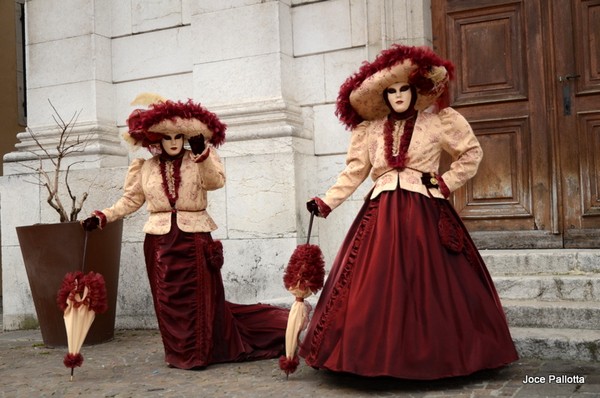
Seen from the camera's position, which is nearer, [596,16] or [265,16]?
[596,16]

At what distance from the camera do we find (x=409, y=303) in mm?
4117

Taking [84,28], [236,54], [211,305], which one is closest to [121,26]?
[84,28]

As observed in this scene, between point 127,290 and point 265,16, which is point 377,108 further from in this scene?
point 127,290

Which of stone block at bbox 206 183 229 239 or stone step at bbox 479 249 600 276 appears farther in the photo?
stone block at bbox 206 183 229 239

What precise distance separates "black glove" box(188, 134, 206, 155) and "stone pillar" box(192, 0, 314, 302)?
4.63 feet

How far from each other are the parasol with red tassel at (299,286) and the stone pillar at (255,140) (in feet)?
6.32

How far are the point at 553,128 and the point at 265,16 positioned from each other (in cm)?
263

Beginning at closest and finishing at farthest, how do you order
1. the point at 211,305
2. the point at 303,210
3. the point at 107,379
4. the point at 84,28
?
the point at 107,379
the point at 211,305
the point at 303,210
the point at 84,28

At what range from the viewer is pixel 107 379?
489cm

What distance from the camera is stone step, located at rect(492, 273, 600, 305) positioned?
522 centimetres

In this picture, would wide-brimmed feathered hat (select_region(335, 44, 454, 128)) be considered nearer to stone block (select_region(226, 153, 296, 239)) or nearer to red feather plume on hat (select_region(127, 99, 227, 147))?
red feather plume on hat (select_region(127, 99, 227, 147))

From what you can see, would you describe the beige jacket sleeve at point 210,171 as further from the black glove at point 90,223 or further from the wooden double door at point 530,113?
the wooden double door at point 530,113

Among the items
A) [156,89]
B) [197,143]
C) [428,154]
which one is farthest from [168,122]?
[156,89]

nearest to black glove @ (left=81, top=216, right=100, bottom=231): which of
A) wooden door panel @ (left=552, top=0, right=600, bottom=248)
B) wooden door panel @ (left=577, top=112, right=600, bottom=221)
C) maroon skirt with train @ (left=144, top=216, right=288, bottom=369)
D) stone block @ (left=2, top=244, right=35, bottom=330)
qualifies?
maroon skirt with train @ (left=144, top=216, right=288, bottom=369)
